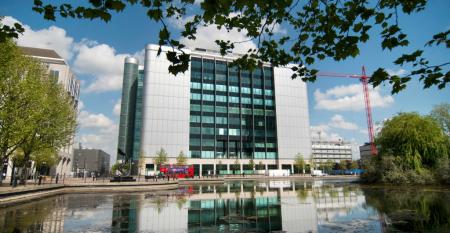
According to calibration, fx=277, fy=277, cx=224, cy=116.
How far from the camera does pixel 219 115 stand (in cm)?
9869

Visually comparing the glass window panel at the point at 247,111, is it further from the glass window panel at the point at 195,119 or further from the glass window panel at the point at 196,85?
the glass window panel at the point at 196,85

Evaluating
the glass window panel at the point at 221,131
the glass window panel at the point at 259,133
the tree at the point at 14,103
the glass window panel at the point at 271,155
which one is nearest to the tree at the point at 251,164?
the glass window panel at the point at 271,155

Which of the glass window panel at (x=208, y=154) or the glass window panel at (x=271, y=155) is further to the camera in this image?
the glass window panel at (x=271, y=155)

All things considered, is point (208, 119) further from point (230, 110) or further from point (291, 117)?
point (291, 117)

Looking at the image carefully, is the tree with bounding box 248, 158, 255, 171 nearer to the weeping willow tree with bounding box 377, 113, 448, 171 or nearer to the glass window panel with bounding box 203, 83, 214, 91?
the glass window panel with bounding box 203, 83, 214, 91

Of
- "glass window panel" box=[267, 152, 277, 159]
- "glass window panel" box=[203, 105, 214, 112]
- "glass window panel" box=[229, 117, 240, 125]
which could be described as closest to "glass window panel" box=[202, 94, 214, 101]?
"glass window panel" box=[203, 105, 214, 112]

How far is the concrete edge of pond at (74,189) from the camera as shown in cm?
2117

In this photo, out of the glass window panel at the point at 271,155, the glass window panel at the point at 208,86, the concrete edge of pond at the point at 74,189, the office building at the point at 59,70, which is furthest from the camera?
the glass window panel at the point at 271,155

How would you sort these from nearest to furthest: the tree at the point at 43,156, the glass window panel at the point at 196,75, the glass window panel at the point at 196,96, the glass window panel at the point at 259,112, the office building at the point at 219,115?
1. the tree at the point at 43,156
2. the office building at the point at 219,115
3. the glass window panel at the point at 196,96
4. the glass window panel at the point at 196,75
5. the glass window panel at the point at 259,112

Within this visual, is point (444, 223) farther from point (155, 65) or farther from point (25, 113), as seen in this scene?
point (155, 65)

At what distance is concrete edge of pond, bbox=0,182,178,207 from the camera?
834 inches

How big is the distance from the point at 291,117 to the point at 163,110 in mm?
48458

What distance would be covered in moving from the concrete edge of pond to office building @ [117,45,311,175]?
52365 mm

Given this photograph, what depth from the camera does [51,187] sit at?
28.5 m
